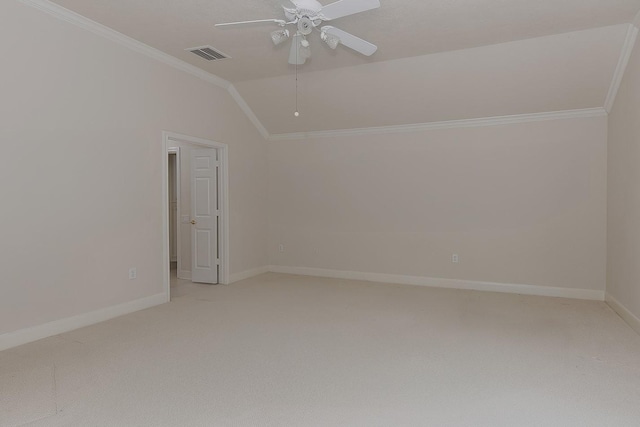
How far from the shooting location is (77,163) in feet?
12.8

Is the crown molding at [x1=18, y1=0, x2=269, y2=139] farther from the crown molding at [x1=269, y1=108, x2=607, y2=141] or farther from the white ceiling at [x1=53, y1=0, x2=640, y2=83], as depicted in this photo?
the crown molding at [x1=269, y1=108, x2=607, y2=141]

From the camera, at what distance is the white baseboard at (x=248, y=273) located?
6.20 metres

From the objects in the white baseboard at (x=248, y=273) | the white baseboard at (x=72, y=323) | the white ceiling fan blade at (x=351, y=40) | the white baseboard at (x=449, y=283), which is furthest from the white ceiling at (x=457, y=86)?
the white baseboard at (x=72, y=323)

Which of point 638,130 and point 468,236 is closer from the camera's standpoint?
point 638,130

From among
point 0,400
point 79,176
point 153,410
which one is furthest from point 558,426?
point 79,176

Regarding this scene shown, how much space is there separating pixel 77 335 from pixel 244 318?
61.7 inches

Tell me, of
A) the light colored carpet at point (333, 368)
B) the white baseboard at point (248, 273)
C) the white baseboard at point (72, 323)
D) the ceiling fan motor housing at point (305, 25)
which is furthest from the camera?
the white baseboard at point (248, 273)

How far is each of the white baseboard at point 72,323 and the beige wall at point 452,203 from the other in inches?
113

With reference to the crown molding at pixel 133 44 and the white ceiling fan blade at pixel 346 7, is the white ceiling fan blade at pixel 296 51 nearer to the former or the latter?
the white ceiling fan blade at pixel 346 7

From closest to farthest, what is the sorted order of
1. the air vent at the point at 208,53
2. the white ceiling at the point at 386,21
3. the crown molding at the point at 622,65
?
the white ceiling at the point at 386,21 → the crown molding at the point at 622,65 → the air vent at the point at 208,53

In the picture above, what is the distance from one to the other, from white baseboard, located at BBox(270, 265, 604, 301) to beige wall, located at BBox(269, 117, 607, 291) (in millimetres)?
81

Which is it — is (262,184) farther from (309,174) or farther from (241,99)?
(241,99)

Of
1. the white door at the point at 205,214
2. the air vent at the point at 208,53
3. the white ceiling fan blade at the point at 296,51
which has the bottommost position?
the white door at the point at 205,214

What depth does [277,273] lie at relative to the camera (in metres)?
7.02
